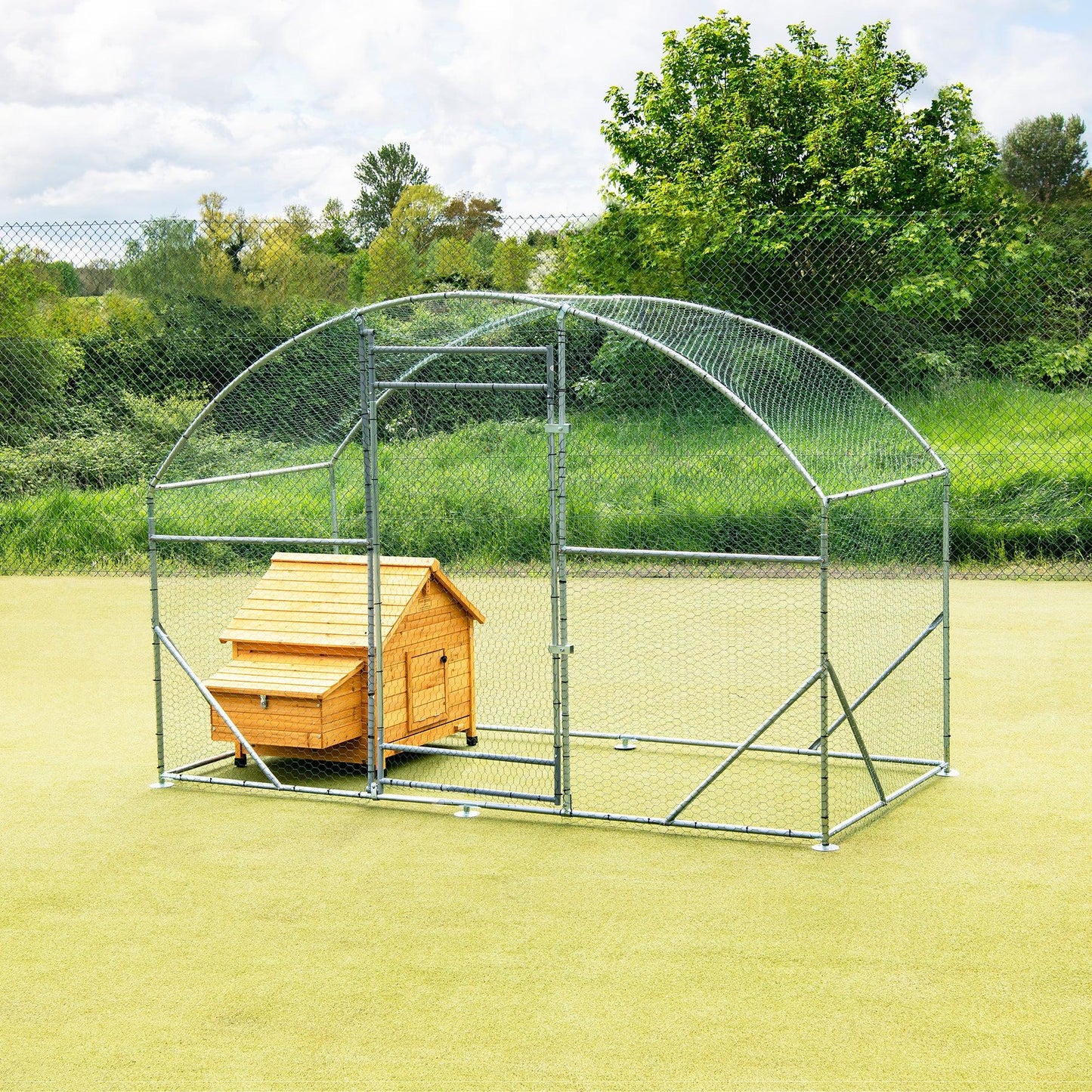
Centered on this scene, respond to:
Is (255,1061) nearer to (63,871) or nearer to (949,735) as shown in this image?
(63,871)

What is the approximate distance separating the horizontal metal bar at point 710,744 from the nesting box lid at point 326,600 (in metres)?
0.70

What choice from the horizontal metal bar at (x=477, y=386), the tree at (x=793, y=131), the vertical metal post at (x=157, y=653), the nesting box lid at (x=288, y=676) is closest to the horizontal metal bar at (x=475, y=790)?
the nesting box lid at (x=288, y=676)

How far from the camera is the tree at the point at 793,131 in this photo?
18594 mm

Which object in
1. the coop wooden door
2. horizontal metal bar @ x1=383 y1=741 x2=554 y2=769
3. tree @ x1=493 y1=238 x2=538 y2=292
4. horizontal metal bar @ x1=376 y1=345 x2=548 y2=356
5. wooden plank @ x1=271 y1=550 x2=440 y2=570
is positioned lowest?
horizontal metal bar @ x1=383 y1=741 x2=554 y2=769

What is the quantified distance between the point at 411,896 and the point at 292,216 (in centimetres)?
1005

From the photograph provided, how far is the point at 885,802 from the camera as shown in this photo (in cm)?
602

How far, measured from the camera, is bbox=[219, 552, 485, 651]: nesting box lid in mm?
6684

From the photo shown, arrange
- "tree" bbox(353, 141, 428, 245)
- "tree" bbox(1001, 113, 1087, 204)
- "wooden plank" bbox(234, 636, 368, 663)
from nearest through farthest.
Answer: "wooden plank" bbox(234, 636, 368, 663) → "tree" bbox(1001, 113, 1087, 204) → "tree" bbox(353, 141, 428, 245)

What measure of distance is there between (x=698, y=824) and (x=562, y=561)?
119 cm

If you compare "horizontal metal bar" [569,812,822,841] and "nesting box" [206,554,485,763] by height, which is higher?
"nesting box" [206,554,485,763]

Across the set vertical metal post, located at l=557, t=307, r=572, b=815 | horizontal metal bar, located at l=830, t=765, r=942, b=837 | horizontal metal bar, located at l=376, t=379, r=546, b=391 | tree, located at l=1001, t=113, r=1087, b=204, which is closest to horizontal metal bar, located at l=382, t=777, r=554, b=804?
vertical metal post, located at l=557, t=307, r=572, b=815

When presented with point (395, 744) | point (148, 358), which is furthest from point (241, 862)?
point (148, 358)

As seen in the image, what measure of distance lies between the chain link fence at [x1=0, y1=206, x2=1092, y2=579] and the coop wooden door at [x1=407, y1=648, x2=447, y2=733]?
13.8ft

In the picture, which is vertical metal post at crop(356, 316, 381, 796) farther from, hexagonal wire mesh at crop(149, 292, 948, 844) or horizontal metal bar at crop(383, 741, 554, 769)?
horizontal metal bar at crop(383, 741, 554, 769)
